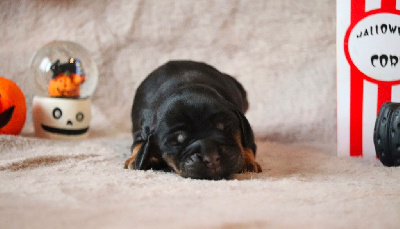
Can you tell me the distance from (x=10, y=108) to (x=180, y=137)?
1.58m

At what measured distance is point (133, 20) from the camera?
14.4 feet

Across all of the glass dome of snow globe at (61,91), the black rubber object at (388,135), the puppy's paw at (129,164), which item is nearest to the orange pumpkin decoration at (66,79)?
the glass dome of snow globe at (61,91)

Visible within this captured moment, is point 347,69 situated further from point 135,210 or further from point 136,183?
point 135,210

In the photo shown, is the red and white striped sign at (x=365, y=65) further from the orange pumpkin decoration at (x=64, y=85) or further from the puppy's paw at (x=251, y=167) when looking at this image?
the orange pumpkin decoration at (x=64, y=85)

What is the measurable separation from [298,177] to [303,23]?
2172 millimetres

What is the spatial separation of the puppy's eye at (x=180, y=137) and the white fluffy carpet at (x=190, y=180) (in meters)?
0.16

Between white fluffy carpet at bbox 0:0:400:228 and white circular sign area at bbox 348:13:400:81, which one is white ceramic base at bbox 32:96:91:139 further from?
white circular sign area at bbox 348:13:400:81

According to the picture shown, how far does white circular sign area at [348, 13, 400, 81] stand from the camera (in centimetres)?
283

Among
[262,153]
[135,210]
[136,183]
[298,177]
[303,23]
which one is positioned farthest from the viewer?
[303,23]

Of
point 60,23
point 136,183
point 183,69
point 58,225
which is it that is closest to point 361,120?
point 183,69

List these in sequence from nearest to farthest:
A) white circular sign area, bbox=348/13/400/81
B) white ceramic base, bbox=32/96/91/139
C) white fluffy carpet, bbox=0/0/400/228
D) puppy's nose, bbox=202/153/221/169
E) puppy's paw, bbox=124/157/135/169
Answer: white fluffy carpet, bbox=0/0/400/228 → puppy's nose, bbox=202/153/221/169 → puppy's paw, bbox=124/157/135/169 → white circular sign area, bbox=348/13/400/81 → white ceramic base, bbox=32/96/91/139

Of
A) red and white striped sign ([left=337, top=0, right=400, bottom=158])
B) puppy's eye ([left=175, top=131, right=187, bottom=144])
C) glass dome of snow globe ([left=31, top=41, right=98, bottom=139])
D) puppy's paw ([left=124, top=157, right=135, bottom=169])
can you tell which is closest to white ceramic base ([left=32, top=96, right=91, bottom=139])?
glass dome of snow globe ([left=31, top=41, right=98, bottom=139])

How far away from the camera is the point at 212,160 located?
2.20m

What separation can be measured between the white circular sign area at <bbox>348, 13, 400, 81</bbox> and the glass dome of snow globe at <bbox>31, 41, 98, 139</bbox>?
1.86 m
